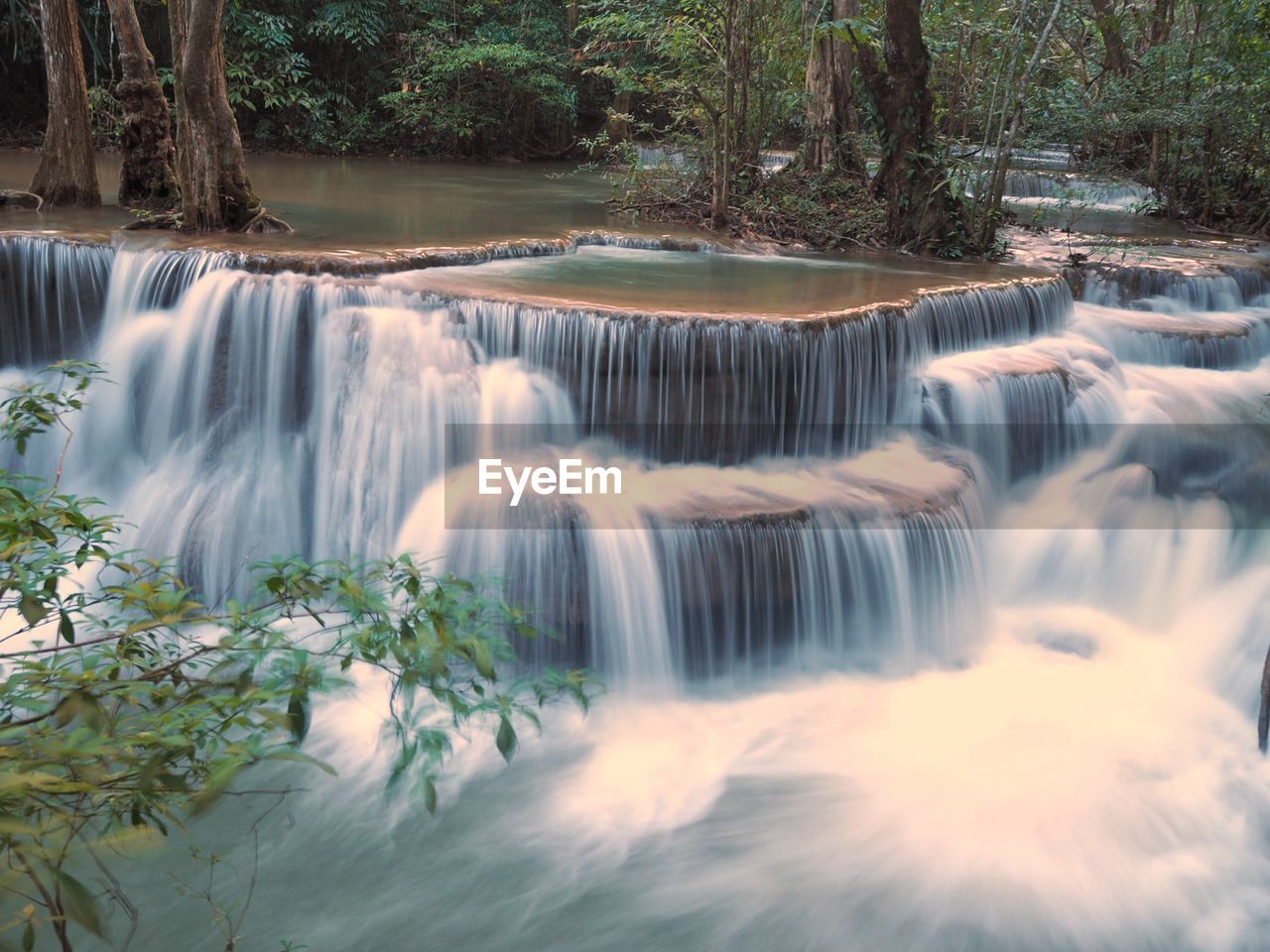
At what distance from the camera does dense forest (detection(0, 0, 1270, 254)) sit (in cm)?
980

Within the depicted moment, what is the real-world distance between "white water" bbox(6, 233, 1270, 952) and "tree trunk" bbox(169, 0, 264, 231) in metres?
1.34

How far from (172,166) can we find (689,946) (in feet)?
30.3

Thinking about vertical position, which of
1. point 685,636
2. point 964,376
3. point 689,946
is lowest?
point 689,946

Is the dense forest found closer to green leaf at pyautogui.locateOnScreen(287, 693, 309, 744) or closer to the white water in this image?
the white water

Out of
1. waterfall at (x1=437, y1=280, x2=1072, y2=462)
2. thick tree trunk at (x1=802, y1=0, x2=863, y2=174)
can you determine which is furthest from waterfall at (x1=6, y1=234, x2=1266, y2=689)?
thick tree trunk at (x1=802, y1=0, x2=863, y2=174)

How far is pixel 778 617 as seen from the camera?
5914 mm

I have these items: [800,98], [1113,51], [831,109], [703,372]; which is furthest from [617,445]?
[1113,51]

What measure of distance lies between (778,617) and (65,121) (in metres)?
8.34

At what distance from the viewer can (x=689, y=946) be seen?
13.7 ft

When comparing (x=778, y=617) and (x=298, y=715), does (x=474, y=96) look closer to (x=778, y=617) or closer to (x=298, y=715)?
(x=778, y=617)

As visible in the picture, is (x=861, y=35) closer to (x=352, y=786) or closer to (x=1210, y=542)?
(x=1210, y=542)

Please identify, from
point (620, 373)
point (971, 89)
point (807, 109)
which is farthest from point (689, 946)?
point (807, 109)

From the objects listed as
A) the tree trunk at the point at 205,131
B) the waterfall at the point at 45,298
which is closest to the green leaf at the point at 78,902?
the waterfall at the point at 45,298

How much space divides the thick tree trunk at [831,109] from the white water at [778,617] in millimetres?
5074
